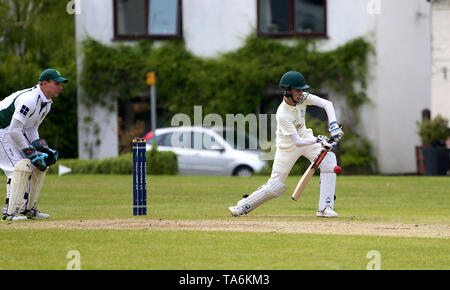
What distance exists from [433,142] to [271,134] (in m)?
4.46

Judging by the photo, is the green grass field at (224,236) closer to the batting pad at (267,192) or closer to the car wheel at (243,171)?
the batting pad at (267,192)

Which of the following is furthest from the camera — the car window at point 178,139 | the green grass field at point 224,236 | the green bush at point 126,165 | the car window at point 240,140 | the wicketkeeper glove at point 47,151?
the car window at point 240,140

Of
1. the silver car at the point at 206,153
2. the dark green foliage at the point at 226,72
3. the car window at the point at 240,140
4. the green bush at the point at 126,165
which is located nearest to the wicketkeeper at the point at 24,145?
the green bush at the point at 126,165

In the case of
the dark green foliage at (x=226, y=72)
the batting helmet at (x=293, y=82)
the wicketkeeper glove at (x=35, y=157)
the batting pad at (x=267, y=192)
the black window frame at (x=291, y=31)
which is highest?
the black window frame at (x=291, y=31)

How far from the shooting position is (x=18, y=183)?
11.7m

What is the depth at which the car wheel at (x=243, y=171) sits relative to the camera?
24.2 meters

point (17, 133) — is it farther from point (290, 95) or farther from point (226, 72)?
point (226, 72)

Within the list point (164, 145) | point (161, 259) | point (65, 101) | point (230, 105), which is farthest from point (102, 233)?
point (65, 101)

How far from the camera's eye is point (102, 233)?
10469 mm

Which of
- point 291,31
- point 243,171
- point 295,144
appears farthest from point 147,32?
point 295,144

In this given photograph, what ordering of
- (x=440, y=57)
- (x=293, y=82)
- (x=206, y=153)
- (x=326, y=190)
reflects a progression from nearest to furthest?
(x=293, y=82)
(x=326, y=190)
(x=206, y=153)
(x=440, y=57)

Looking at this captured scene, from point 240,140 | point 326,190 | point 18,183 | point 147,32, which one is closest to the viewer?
point 18,183

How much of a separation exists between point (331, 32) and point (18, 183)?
18.3m

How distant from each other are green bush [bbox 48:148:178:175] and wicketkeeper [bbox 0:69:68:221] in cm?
1080
